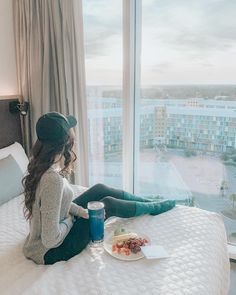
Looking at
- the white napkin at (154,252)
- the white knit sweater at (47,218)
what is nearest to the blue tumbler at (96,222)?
the white knit sweater at (47,218)

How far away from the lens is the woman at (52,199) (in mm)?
1433

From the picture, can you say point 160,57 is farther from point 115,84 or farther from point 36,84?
point 36,84

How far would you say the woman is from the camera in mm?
1433

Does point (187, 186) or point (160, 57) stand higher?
point (160, 57)

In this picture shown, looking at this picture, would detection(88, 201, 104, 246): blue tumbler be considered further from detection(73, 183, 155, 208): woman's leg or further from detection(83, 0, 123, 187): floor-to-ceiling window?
detection(83, 0, 123, 187): floor-to-ceiling window

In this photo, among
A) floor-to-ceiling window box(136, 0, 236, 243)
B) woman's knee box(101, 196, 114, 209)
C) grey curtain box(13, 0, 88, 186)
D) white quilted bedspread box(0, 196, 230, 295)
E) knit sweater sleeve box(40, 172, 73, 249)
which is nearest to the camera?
white quilted bedspread box(0, 196, 230, 295)

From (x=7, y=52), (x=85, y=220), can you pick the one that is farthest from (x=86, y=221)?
(x=7, y=52)

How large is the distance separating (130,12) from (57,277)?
2188 mm

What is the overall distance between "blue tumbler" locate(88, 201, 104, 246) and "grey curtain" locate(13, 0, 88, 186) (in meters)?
1.30

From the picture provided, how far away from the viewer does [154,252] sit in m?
1.52

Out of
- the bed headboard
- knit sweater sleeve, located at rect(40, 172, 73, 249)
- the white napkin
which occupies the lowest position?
the white napkin

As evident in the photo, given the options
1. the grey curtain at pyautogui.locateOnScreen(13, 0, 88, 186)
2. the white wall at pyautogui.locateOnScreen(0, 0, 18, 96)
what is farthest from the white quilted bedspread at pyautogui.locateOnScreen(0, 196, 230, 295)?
the white wall at pyautogui.locateOnScreen(0, 0, 18, 96)

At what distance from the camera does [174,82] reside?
2.60 metres

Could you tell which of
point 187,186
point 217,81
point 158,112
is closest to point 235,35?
point 217,81
